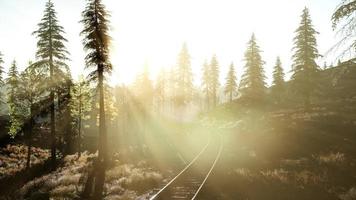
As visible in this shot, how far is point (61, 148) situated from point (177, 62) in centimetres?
2644

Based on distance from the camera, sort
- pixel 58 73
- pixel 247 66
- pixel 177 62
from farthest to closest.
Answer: pixel 177 62, pixel 247 66, pixel 58 73

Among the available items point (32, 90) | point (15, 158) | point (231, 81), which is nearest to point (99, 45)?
point (32, 90)

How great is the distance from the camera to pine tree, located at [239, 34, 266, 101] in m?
51.4

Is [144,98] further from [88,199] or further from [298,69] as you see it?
[88,199]

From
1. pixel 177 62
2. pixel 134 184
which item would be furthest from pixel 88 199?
pixel 177 62

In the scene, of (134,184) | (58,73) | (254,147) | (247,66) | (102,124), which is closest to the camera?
(134,184)

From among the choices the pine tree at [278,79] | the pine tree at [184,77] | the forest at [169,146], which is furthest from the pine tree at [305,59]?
the pine tree at [278,79]

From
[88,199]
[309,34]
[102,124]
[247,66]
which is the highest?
[309,34]

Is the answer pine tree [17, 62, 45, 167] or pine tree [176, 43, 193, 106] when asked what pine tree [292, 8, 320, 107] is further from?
pine tree [17, 62, 45, 167]

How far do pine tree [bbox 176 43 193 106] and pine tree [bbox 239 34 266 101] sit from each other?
502 inches

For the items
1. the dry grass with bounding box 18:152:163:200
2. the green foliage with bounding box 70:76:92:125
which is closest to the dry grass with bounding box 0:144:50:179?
the green foliage with bounding box 70:76:92:125

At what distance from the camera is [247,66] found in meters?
53.5

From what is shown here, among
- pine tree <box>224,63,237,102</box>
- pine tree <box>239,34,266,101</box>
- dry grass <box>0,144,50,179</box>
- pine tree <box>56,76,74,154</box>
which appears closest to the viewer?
dry grass <box>0,144,50,179</box>

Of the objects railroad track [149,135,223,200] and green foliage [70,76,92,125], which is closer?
railroad track [149,135,223,200]
